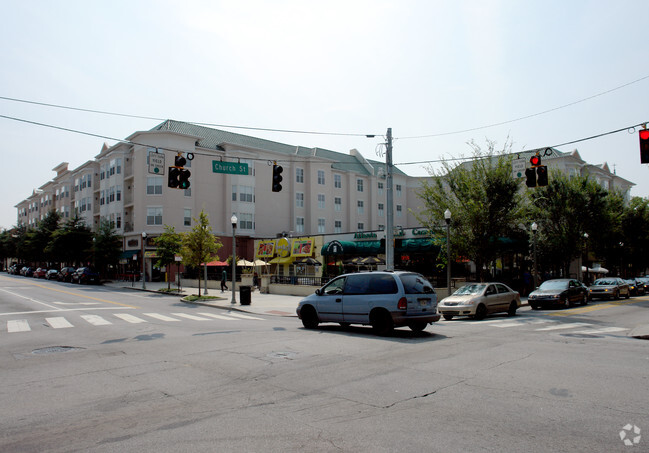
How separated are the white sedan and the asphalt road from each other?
543 cm

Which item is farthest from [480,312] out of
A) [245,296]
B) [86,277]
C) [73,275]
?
[73,275]

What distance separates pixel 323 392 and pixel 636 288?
39089 mm

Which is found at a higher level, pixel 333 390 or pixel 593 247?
pixel 593 247

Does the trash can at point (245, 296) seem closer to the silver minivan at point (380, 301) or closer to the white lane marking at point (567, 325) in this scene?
the silver minivan at point (380, 301)

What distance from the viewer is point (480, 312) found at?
18.8 meters

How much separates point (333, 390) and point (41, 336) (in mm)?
10385

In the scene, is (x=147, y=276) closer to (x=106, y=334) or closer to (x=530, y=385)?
(x=106, y=334)

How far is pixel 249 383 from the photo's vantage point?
7.54 meters

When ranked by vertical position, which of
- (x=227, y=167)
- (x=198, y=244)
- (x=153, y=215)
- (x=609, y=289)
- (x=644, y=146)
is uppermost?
(x=153, y=215)

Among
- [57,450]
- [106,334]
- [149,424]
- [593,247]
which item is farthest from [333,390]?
[593,247]

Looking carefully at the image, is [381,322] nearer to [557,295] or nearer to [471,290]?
[471,290]

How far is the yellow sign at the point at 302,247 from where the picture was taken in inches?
1654

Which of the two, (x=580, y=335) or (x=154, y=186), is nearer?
(x=580, y=335)

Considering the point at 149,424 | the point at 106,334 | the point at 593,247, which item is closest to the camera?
the point at 149,424
